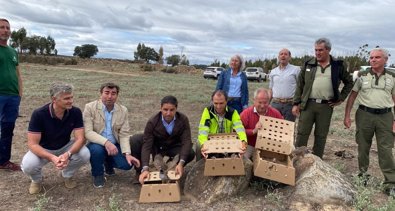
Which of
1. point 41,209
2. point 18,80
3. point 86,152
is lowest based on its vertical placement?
point 41,209

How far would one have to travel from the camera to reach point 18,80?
5.60m

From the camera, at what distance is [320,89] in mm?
5582

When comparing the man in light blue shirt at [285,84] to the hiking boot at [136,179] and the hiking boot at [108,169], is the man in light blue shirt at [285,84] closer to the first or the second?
the hiking boot at [136,179]

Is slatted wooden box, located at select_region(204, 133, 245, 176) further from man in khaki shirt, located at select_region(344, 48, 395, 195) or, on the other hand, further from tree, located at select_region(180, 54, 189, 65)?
tree, located at select_region(180, 54, 189, 65)

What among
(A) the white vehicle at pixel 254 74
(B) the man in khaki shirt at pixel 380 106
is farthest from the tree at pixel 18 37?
(B) the man in khaki shirt at pixel 380 106

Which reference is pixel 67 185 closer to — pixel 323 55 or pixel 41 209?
pixel 41 209

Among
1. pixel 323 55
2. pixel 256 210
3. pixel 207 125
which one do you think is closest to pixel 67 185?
pixel 207 125

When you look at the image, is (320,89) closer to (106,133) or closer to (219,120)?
(219,120)

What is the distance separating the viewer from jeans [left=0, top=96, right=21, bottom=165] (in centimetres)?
539

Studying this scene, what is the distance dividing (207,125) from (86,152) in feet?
5.17

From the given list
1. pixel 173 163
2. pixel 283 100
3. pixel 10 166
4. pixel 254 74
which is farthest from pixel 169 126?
pixel 254 74

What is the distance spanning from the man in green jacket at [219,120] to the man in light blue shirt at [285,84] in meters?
1.42

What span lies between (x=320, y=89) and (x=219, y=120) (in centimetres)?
159

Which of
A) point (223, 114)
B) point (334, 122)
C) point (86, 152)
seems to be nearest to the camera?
point (86, 152)
